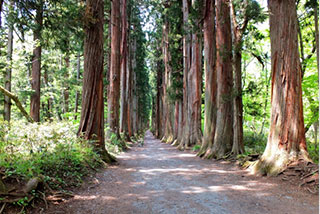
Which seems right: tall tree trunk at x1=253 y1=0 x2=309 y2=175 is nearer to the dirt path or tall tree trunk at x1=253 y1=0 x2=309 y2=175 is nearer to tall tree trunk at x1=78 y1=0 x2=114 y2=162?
the dirt path

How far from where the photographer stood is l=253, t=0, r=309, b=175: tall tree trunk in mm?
6098

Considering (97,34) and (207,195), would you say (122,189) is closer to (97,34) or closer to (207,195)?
(207,195)

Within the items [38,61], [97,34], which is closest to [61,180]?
[97,34]

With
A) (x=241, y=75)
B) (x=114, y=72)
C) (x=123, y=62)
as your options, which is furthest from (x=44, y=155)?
(x=123, y=62)

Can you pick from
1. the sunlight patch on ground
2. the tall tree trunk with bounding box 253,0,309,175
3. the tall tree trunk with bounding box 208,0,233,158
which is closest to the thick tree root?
the tall tree trunk with bounding box 253,0,309,175

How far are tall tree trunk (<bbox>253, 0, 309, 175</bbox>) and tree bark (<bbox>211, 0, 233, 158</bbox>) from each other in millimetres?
3372

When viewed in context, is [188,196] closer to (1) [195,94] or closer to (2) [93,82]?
(2) [93,82]

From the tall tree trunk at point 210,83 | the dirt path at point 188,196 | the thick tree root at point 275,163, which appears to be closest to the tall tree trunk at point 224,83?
the tall tree trunk at point 210,83

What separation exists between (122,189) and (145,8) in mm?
24201

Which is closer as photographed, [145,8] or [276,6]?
[276,6]

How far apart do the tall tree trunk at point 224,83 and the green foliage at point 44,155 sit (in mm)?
5205

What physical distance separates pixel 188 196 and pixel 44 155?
121 inches

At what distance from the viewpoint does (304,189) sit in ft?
16.4

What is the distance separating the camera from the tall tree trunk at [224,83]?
1012cm
